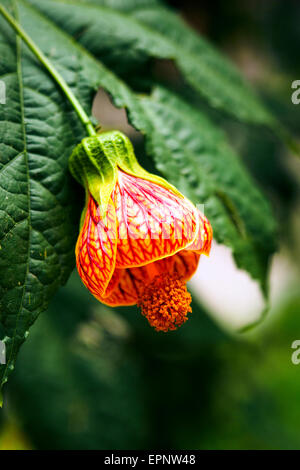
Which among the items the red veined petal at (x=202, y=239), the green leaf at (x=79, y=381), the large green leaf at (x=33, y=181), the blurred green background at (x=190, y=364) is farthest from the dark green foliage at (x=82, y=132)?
the green leaf at (x=79, y=381)

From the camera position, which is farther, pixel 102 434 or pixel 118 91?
pixel 102 434

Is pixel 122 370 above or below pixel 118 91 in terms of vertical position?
below

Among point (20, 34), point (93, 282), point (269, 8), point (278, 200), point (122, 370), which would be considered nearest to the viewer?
point (93, 282)

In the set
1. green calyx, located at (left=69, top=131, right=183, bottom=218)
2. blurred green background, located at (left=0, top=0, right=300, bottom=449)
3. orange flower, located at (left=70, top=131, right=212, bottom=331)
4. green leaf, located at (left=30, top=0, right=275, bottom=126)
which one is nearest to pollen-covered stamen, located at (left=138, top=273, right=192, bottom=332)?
orange flower, located at (left=70, top=131, right=212, bottom=331)

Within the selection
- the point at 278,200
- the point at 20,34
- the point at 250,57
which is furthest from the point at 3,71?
the point at 250,57
